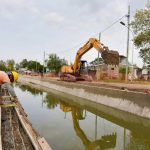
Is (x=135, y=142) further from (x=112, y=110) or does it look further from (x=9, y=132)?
(x=112, y=110)

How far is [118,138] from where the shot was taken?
12.5m

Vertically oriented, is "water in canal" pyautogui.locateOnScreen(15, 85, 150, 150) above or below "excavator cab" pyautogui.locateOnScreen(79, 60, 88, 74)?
below

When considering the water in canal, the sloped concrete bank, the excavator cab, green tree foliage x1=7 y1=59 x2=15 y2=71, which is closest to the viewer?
the water in canal

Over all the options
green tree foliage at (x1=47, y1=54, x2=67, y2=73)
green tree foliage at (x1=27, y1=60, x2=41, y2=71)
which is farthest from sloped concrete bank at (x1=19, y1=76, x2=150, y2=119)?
green tree foliage at (x1=27, y1=60, x2=41, y2=71)

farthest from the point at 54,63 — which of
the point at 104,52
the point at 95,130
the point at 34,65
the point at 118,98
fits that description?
the point at 95,130

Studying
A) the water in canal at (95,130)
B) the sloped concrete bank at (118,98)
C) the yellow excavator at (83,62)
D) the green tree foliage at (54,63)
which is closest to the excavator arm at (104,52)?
the yellow excavator at (83,62)

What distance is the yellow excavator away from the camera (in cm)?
2852

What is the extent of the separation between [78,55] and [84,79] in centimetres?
412

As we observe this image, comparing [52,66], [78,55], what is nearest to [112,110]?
[78,55]

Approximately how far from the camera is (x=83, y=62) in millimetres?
40156

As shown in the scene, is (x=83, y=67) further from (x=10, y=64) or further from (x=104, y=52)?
(x=10, y=64)

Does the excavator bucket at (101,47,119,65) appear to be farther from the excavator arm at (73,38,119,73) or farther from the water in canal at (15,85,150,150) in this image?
the water in canal at (15,85,150,150)

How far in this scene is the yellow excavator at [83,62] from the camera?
28.5 meters

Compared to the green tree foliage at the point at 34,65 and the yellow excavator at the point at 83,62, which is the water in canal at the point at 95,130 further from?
the green tree foliage at the point at 34,65
